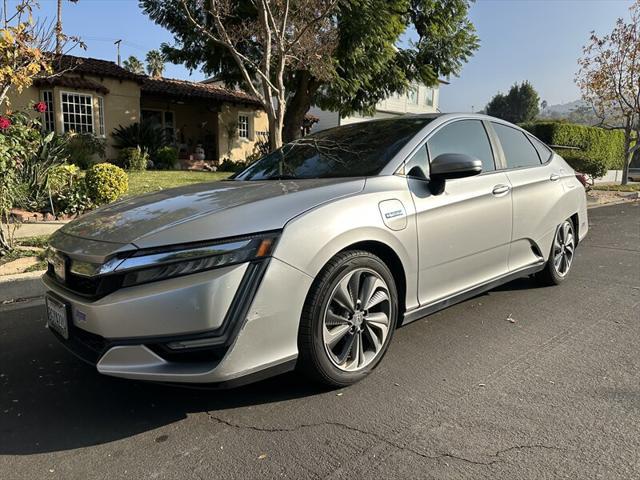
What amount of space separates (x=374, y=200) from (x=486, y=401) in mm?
1312

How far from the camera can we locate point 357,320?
9.80 feet

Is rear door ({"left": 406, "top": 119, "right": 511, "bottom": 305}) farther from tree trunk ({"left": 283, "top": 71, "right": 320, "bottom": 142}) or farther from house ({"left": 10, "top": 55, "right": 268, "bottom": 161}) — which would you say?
house ({"left": 10, "top": 55, "right": 268, "bottom": 161})

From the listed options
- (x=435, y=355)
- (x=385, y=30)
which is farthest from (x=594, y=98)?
(x=435, y=355)

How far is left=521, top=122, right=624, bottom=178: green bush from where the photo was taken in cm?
1778

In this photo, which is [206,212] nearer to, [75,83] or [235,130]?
[75,83]

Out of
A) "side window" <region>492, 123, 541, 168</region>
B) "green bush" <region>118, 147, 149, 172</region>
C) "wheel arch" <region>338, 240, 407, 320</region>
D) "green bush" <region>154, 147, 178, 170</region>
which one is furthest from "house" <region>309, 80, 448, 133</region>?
"wheel arch" <region>338, 240, 407, 320</region>

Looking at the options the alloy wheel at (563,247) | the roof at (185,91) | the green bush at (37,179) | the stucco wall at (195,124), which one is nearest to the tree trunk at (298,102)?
the roof at (185,91)

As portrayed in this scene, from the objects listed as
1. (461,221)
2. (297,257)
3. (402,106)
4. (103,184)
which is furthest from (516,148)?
(402,106)

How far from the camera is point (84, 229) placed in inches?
→ 115

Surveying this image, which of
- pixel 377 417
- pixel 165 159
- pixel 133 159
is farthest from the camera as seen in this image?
pixel 165 159

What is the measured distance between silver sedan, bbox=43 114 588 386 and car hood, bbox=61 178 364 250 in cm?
1

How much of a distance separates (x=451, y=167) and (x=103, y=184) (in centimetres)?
735

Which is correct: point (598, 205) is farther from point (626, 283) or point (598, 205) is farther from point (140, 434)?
point (140, 434)

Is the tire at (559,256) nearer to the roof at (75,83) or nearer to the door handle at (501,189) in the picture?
the door handle at (501,189)
